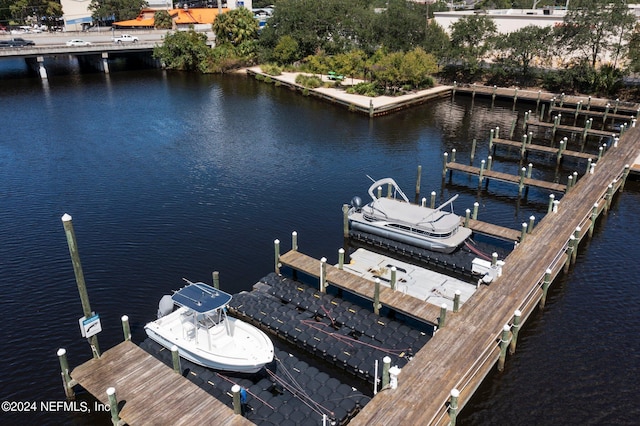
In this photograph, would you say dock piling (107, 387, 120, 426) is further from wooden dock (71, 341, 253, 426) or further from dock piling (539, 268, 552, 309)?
dock piling (539, 268, 552, 309)

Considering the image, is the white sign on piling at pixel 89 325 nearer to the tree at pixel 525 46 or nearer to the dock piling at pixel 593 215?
the dock piling at pixel 593 215

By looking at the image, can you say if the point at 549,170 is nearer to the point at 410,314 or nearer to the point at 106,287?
the point at 410,314

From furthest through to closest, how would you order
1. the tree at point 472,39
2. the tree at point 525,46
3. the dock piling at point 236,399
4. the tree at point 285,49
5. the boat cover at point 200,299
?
1. the tree at point 285,49
2. the tree at point 472,39
3. the tree at point 525,46
4. the boat cover at point 200,299
5. the dock piling at point 236,399

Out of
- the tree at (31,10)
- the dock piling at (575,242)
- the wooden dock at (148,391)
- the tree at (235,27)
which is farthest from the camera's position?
the tree at (31,10)

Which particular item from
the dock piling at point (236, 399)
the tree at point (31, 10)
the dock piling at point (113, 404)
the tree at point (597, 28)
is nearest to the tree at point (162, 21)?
the tree at point (31, 10)

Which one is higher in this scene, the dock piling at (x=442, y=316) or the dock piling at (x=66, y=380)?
the dock piling at (x=442, y=316)

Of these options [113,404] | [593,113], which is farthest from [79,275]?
[593,113]

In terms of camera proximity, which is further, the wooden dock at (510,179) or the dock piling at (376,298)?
the wooden dock at (510,179)

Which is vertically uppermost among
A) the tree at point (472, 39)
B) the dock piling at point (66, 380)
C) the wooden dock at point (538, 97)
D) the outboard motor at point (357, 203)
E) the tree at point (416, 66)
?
the tree at point (472, 39)
